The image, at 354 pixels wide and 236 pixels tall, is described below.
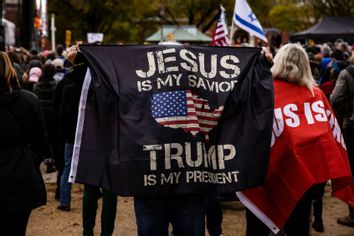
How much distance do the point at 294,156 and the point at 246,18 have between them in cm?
635

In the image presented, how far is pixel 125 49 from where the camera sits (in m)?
3.71

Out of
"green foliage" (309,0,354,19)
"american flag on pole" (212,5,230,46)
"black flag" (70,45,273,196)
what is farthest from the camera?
"green foliage" (309,0,354,19)

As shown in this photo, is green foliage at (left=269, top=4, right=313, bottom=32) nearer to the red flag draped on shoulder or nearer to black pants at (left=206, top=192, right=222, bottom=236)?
black pants at (left=206, top=192, right=222, bottom=236)

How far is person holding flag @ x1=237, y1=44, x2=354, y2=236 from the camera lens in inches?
166

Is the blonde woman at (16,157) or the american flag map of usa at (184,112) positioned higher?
the american flag map of usa at (184,112)

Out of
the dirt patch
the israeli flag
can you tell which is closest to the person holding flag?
the dirt patch

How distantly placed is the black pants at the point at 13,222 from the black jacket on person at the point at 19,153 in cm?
7

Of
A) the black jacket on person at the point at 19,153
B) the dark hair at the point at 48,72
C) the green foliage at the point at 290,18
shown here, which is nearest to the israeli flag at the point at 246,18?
the dark hair at the point at 48,72

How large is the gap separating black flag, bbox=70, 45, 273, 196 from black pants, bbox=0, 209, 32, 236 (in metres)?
0.69

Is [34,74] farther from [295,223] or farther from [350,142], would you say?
[295,223]

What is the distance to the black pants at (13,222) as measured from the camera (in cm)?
408

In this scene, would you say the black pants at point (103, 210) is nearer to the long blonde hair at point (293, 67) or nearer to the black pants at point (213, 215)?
the black pants at point (213, 215)

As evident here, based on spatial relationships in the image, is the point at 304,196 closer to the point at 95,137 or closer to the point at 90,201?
the point at 95,137

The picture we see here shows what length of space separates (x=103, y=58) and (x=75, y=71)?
9.5 inches
